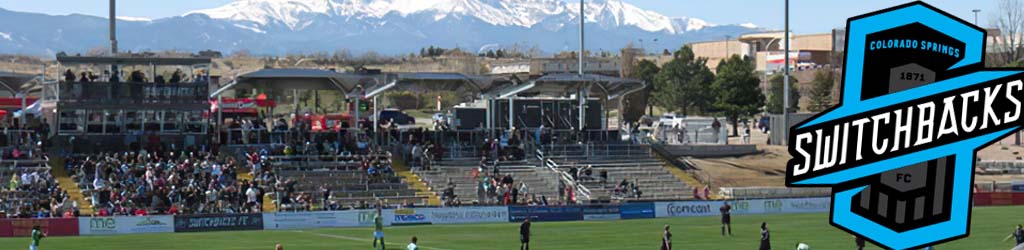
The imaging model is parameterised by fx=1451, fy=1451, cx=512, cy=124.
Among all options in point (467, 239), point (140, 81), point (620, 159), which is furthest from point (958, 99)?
point (620, 159)

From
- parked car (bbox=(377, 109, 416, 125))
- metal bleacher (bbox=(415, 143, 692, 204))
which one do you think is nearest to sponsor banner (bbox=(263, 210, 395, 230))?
metal bleacher (bbox=(415, 143, 692, 204))

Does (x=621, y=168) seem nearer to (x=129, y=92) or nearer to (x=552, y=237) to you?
(x=552, y=237)

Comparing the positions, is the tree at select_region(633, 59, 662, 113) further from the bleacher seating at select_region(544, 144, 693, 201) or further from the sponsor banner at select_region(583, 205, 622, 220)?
the sponsor banner at select_region(583, 205, 622, 220)

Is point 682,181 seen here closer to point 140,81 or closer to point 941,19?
point 140,81

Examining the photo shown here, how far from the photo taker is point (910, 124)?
548 cm

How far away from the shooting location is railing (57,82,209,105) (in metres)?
56.7

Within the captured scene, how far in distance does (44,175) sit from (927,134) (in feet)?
159

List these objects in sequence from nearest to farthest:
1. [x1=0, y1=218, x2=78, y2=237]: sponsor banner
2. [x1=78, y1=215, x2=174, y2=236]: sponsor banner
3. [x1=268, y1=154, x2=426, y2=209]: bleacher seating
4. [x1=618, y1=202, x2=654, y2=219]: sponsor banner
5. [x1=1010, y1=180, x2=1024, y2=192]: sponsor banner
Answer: [x1=0, y1=218, x2=78, y2=237]: sponsor banner → [x1=78, y1=215, x2=174, y2=236]: sponsor banner → [x1=268, y1=154, x2=426, y2=209]: bleacher seating → [x1=618, y1=202, x2=654, y2=219]: sponsor banner → [x1=1010, y1=180, x2=1024, y2=192]: sponsor banner

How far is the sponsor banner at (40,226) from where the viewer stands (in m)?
45.0

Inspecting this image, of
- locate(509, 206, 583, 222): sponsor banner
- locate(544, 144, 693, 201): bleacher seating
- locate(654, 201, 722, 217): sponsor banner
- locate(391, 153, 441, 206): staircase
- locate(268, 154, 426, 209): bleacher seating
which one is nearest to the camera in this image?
locate(509, 206, 583, 222): sponsor banner

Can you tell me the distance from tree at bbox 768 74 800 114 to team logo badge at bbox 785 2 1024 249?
9574cm

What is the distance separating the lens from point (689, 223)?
172 feet

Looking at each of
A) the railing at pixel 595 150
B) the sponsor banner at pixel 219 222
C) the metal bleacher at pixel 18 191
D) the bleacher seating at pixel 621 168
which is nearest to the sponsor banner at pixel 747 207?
the bleacher seating at pixel 621 168

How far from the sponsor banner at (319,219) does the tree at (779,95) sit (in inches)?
2130
